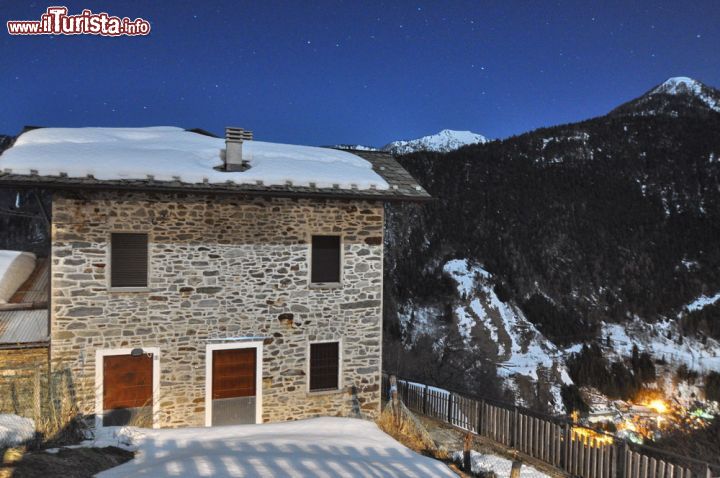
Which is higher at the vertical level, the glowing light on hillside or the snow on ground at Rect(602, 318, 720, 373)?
the glowing light on hillside

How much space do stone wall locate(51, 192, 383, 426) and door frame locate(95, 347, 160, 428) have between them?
8cm

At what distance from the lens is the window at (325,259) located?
10.9m

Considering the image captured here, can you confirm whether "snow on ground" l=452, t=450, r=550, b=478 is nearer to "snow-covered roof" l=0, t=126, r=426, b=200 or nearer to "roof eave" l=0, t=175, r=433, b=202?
"roof eave" l=0, t=175, r=433, b=202

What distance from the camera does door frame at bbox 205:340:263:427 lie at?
9992 mm

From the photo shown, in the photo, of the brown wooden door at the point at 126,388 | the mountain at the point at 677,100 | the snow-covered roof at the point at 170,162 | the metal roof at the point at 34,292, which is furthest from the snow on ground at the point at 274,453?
the mountain at the point at 677,100

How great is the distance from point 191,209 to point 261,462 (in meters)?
5.49

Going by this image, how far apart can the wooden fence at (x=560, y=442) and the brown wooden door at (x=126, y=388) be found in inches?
283

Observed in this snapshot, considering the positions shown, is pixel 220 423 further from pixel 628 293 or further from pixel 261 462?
pixel 628 293

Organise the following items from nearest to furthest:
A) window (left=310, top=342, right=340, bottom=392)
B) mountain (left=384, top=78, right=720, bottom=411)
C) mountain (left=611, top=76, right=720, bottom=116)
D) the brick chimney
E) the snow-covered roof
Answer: the snow-covered roof < the brick chimney < window (left=310, top=342, right=340, bottom=392) < mountain (left=384, top=78, right=720, bottom=411) < mountain (left=611, top=76, right=720, bottom=116)

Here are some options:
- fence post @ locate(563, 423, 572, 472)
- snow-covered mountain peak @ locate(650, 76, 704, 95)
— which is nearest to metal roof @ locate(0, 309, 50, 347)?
fence post @ locate(563, 423, 572, 472)

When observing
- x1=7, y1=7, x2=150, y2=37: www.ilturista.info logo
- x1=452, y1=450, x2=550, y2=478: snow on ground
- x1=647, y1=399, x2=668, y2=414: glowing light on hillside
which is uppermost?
x1=7, y1=7, x2=150, y2=37: www.ilturista.info logo

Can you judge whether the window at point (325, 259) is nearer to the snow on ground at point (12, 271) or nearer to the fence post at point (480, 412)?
the fence post at point (480, 412)

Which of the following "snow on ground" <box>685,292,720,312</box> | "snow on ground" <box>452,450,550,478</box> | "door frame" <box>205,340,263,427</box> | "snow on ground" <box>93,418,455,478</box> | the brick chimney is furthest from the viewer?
"snow on ground" <box>685,292,720,312</box>

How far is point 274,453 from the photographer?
22.1 feet
